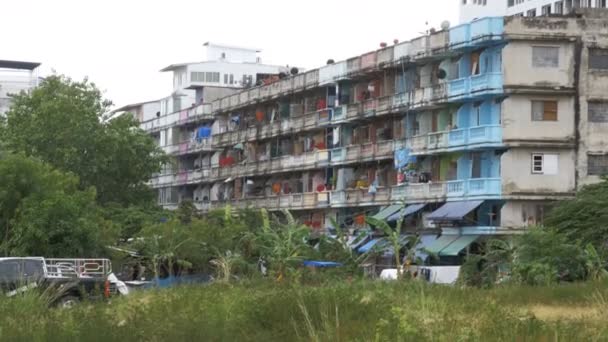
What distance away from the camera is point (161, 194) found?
98188 mm

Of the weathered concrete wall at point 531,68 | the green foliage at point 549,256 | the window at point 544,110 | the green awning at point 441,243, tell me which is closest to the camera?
the green foliage at point 549,256

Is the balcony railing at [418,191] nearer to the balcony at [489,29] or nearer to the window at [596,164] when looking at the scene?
the window at [596,164]

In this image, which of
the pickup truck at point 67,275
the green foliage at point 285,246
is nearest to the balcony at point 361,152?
the green foliage at point 285,246

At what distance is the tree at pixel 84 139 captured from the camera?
6812 cm

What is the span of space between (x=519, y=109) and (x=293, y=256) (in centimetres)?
1359

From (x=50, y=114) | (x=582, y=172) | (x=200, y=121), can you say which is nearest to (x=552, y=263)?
(x=582, y=172)

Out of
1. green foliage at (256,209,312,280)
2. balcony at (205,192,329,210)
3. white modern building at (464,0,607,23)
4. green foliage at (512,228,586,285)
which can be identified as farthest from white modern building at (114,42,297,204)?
green foliage at (512,228,586,285)

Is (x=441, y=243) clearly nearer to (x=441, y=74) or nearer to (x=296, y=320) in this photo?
(x=441, y=74)

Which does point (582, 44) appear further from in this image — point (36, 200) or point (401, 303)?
point (401, 303)

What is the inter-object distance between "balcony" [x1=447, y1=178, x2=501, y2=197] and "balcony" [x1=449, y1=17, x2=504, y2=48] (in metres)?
6.30

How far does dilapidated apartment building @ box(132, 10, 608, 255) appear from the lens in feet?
171

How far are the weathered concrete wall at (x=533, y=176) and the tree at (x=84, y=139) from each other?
26.9 meters

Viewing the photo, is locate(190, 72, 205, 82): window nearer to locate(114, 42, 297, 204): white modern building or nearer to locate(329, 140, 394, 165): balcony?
locate(114, 42, 297, 204): white modern building

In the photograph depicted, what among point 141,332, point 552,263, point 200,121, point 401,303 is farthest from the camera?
point 200,121
